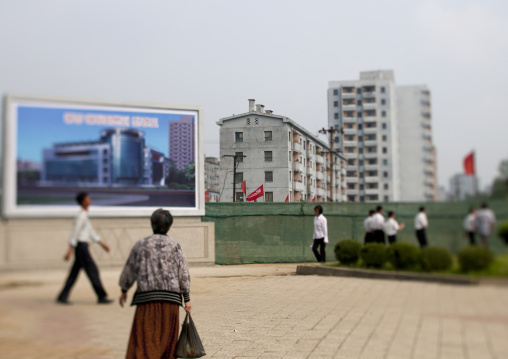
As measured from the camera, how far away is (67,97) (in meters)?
2.48

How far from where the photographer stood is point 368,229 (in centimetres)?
276

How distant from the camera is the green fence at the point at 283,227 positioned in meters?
2.58

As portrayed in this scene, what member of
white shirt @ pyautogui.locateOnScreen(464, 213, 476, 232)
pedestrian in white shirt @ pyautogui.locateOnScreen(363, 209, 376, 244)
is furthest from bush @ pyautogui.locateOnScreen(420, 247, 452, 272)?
pedestrian in white shirt @ pyautogui.locateOnScreen(363, 209, 376, 244)

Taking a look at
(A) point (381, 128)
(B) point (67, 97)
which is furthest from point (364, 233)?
(B) point (67, 97)

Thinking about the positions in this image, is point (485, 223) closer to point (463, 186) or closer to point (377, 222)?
point (463, 186)

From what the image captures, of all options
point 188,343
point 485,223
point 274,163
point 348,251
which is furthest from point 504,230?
point 188,343

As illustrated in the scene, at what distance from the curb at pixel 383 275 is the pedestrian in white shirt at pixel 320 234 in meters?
0.07

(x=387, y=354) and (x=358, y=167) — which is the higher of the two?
(x=358, y=167)

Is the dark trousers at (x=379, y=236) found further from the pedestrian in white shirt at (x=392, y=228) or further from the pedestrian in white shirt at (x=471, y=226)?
the pedestrian in white shirt at (x=471, y=226)

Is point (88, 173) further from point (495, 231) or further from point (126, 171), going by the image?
point (495, 231)

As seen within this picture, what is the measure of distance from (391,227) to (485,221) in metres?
0.54

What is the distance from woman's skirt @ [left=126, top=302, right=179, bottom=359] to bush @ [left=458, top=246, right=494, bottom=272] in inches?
66.0

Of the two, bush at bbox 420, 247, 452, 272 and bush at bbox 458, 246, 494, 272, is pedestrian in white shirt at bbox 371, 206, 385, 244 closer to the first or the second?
bush at bbox 420, 247, 452, 272

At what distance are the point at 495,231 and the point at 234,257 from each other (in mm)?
1536
